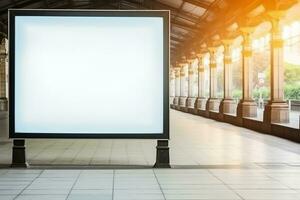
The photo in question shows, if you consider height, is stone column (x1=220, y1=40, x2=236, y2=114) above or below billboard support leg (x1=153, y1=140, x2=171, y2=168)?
above

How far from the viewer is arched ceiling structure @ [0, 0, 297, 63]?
16953 millimetres

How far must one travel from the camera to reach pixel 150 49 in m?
8.01

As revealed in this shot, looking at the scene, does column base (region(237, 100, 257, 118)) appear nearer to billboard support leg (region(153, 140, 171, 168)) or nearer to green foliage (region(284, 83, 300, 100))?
billboard support leg (region(153, 140, 171, 168))

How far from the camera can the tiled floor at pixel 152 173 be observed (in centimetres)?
593

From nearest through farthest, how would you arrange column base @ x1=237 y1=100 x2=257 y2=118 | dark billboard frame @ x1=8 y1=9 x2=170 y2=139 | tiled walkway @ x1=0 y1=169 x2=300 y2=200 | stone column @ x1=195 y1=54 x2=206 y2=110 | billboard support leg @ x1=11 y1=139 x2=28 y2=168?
tiled walkway @ x1=0 y1=169 x2=300 y2=200 → dark billboard frame @ x1=8 y1=9 x2=170 y2=139 → billboard support leg @ x1=11 y1=139 x2=28 y2=168 → column base @ x1=237 y1=100 x2=257 y2=118 → stone column @ x1=195 y1=54 x2=206 y2=110

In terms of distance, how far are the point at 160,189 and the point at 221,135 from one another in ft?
26.8

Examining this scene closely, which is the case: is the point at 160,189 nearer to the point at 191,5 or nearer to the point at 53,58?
the point at 53,58

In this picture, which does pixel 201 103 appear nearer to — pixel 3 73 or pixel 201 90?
pixel 201 90

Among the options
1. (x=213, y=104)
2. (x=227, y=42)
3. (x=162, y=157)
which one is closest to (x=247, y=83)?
(x=227, y=42)

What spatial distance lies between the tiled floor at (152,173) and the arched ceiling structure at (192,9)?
6.49 metres

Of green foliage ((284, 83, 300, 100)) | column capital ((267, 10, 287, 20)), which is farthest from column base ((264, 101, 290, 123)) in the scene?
green foliage ((284, 83, 300, 100))

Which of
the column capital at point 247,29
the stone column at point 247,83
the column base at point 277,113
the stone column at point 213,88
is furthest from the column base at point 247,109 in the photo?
the stone column at point 213,88

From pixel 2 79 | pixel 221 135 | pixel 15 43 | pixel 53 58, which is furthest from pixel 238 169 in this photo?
pixel 2 79

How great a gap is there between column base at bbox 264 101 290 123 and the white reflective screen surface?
24.8ft
